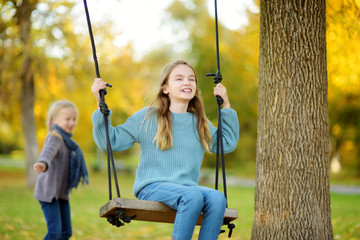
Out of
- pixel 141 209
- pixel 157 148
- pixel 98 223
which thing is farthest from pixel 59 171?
pixel 98 223

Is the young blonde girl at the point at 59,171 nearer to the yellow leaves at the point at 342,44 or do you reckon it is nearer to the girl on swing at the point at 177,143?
the girl on swing at the point at 177,143

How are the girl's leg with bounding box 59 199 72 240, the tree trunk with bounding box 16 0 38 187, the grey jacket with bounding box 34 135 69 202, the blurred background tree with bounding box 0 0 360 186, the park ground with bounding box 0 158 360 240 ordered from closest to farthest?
the grey jacket with bounding box 34 135 69 202, the girl's leg with bounding box 59 199 72 240, the park ground with bounding box 0 158 360 240, the blurred background tree with bounding box 0 0 360 186, the tree trunk with bounding box 16 0 38 187

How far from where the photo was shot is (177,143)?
311 centimetres

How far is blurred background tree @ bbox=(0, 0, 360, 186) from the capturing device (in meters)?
10.2

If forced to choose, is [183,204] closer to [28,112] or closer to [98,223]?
[98,223]

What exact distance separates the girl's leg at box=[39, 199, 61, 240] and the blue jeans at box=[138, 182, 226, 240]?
154 centimetres

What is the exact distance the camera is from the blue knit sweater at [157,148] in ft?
9.90

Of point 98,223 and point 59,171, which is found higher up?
point 59,171

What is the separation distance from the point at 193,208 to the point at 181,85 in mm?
1021

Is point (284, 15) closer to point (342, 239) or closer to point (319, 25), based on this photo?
point (319, 25)

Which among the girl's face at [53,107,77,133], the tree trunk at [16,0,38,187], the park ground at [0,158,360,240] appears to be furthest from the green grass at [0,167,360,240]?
the tree trunk at [16,0,38,187]

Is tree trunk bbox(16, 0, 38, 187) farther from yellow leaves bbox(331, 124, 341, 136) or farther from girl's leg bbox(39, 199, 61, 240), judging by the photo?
yellow leaves bbox(331, 124, 341, 136)

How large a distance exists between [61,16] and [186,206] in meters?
10.4

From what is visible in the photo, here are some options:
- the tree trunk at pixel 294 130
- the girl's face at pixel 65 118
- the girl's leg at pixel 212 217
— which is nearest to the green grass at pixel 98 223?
the girl's face at pixel 65 118
